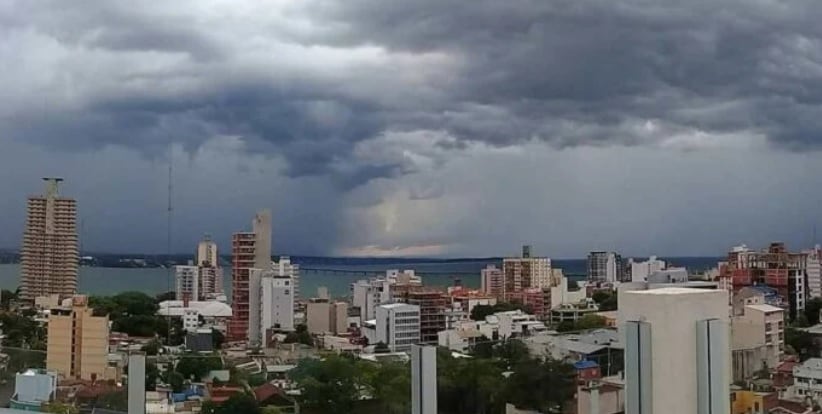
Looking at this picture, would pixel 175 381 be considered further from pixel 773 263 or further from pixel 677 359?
pixel 773 263

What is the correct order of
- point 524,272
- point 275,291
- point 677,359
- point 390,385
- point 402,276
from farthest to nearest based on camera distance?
point 524,272
point 402,276
point 275,291
point 390,385
point 677,359

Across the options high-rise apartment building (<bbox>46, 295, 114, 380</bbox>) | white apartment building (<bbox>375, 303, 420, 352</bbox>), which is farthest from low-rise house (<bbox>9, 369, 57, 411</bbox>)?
white apartment building (<bbox>375, 303, 420, 352</bbox>)

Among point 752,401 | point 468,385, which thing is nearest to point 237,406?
point 468,385

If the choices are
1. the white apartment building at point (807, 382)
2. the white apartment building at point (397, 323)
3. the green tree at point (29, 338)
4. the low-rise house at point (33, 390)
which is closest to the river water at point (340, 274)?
the white apartment building at point (397, 323)

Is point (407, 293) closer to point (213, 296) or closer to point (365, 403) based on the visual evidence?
point (213, 296)

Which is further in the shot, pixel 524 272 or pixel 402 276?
pixel 524 272

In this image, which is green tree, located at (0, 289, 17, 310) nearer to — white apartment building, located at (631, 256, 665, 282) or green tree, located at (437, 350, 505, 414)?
white apartment building, located at (631, 256, 665, 282)

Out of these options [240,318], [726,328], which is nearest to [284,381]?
[726,328]
